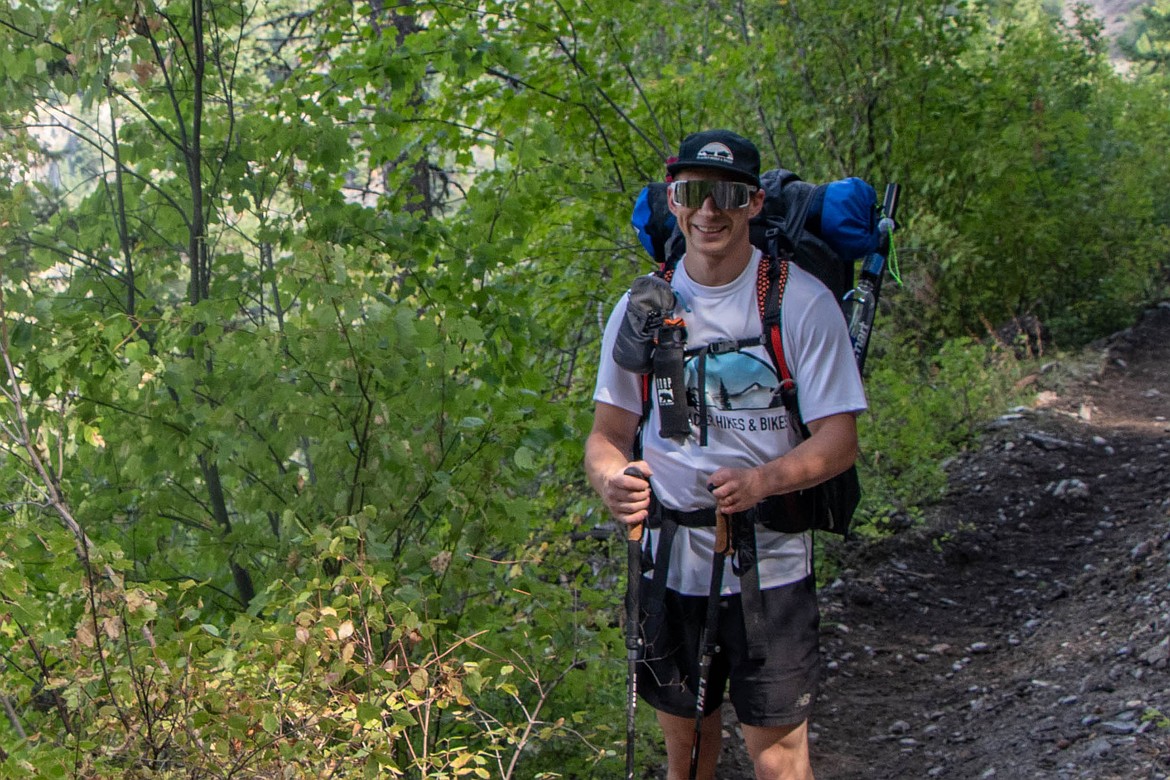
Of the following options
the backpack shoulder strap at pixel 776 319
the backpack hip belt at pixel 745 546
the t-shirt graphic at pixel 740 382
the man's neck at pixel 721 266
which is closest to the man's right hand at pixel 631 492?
the backpack hip belt at pixel 745 546

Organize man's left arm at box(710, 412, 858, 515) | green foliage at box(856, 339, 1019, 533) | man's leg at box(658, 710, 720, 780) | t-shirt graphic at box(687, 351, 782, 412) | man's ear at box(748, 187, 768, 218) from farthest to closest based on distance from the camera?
green foliage at box(856, 339, 1019, 533) < man's leg at box(658, 710, 720, 780) < man's ear at box(748, 187, 768, 218) < t-shirt graphic at box(687, 351, 782, 412) < man's left arm at box(710, 412, 858, 515)

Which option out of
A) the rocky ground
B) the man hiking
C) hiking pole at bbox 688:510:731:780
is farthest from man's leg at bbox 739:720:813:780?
the rocky ground

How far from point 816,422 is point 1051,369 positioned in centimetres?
1023

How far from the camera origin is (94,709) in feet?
10.4

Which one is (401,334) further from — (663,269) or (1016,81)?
(1016,81)

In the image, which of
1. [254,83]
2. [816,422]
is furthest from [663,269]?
[254,83]

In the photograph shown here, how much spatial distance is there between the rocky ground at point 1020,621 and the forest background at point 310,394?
145 centimetres

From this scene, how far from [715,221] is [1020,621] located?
5.07 meters

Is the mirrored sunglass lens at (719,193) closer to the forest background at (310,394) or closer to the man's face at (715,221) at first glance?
the man's face at (715,221)

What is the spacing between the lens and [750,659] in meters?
3.18

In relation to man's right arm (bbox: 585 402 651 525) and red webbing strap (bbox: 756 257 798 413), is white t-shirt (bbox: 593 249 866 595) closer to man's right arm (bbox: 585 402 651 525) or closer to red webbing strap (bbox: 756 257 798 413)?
red webbing strap (bbox: 756 257 798 413)

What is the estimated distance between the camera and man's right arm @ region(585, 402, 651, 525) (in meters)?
3.09

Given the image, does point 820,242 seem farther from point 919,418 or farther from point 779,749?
point 919,418

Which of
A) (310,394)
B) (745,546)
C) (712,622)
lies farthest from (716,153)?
(310,394)
